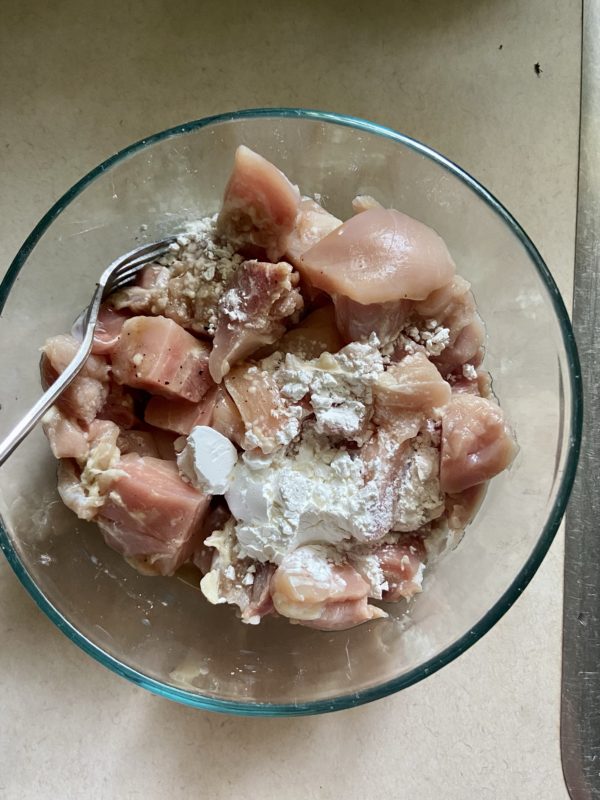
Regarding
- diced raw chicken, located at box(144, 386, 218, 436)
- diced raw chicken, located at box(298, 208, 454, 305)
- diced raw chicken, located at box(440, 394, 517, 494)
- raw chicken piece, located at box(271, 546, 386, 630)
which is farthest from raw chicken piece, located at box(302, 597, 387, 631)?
diced raw chicken, located at box(298, 208, 454, 305)

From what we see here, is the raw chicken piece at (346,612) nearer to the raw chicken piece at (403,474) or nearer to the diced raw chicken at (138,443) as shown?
the raw chicken piece at (403,474)

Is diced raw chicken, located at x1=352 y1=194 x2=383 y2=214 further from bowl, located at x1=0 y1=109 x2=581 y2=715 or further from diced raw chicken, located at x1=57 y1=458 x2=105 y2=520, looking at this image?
diced raw chicken, located at x1=57 y1=458 x2=105 y2=520

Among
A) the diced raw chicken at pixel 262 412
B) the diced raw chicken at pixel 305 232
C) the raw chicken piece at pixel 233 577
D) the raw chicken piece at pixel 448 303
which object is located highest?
the diced raw chicken at pixel 305 232

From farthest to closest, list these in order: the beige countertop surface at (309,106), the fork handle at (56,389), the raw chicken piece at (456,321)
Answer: the beige countertop surface at (309,106) < the raw chicken piece at (456,321) < the fork handle at (56,389)

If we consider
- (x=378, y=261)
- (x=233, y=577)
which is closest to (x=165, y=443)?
(x=233, y=577)

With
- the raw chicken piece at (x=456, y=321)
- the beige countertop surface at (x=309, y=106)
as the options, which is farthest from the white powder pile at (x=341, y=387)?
the beige countertop surface at (x=309, y=106)

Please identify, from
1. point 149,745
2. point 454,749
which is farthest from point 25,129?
point 454,749
